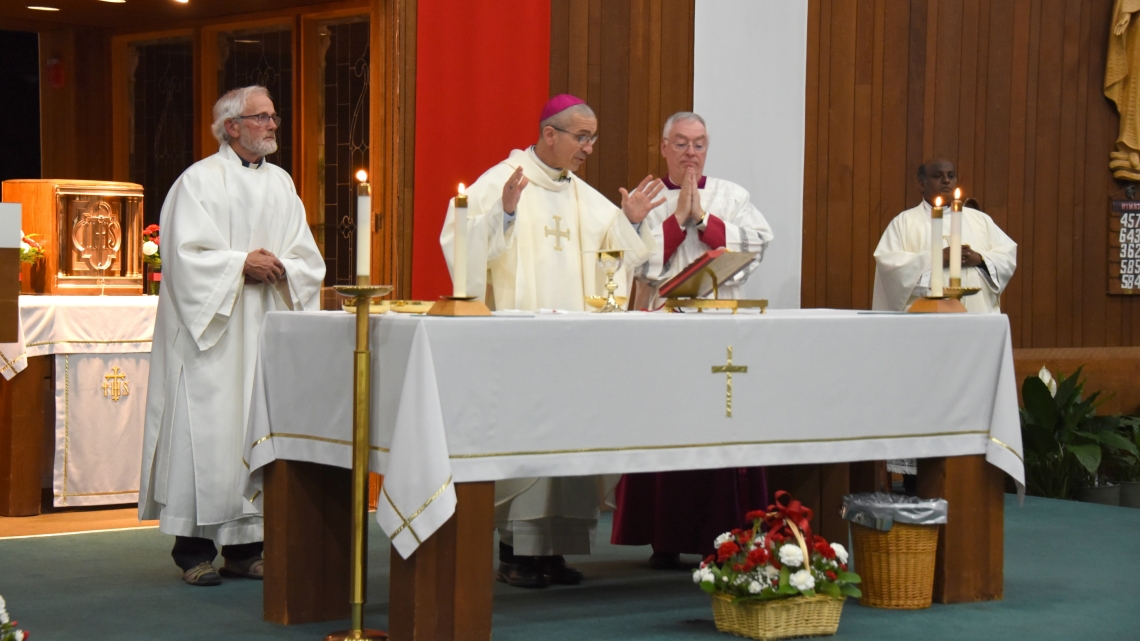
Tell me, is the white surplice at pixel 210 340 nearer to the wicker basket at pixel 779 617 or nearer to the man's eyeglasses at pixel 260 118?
the man's eyeglasses at pixel 260 118

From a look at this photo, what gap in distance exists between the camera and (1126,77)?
9.36 m

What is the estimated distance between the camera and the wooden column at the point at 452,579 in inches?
153

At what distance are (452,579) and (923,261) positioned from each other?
4.36 meters

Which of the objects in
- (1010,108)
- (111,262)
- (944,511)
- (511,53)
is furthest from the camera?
(1010,108)

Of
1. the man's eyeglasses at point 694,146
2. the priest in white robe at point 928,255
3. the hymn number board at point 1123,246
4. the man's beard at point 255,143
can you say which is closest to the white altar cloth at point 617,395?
the man's beard at point 255,143

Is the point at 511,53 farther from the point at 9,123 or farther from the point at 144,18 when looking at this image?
the point at 9,123

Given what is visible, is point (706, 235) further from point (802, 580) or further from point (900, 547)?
point (802, 580)

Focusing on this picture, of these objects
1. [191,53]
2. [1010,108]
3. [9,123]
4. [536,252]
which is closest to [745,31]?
[1010,108]

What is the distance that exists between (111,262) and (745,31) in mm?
3708

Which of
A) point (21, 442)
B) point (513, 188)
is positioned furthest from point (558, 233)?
point (21, 442)

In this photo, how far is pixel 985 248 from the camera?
7754 mm

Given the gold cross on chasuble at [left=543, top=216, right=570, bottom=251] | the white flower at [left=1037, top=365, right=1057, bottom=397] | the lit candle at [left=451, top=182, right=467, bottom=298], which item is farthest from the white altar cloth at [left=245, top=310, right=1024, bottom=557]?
the white flower at [left=1037, top=365, right=1057, bottom=397]

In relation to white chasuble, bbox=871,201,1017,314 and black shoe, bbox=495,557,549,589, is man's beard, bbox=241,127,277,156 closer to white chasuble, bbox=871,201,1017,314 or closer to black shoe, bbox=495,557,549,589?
black shoe, bbox=495,557,549,589

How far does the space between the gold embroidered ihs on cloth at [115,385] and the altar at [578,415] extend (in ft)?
9.17
